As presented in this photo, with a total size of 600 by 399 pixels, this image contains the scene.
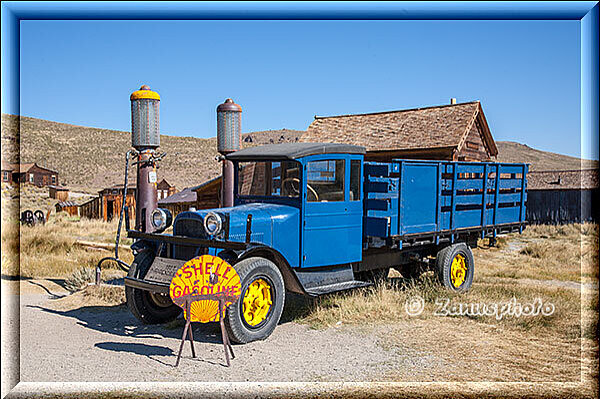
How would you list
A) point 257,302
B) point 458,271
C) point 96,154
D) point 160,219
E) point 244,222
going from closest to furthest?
point 257,302 → point 244,222 → point 160,219 → point 458,271 → point 96,154

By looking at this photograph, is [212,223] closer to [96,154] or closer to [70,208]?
[70,208]

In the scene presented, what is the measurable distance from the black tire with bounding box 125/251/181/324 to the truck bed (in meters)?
3.01

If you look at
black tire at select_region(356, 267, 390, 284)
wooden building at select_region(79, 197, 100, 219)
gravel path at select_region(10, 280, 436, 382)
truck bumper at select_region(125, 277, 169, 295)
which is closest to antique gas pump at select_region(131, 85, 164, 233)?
gravel path at select_region(10, 280, 436, 382)

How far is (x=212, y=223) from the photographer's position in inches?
248

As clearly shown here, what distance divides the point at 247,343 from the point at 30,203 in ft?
105

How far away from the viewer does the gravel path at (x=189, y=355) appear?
531 centimetres

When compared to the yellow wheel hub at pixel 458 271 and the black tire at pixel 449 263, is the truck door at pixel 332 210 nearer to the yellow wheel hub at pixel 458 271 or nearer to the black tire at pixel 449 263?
the black tire at pixel 449 263

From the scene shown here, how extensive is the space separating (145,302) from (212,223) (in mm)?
1642

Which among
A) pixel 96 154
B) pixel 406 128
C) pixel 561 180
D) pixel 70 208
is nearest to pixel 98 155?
pixel 96 154

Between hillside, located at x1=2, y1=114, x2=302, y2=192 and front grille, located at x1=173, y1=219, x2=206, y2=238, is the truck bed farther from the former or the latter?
hillside, located at x1=2, y1=114, x2=302, y2=192

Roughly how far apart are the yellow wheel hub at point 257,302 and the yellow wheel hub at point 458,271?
4332mm

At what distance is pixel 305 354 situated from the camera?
6.00 metres

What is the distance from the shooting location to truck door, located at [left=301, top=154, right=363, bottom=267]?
24.0 feet

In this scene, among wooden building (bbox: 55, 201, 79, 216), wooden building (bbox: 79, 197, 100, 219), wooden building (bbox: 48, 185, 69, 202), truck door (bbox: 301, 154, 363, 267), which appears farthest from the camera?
wooden building (bbox: 48, 185, 69, 202)
